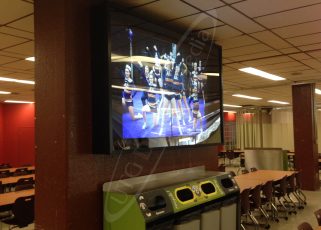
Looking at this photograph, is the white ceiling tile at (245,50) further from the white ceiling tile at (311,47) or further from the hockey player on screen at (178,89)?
the hockey player on screen at (178,89)

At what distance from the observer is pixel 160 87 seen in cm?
317

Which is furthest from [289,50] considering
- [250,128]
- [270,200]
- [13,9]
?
[250,128]

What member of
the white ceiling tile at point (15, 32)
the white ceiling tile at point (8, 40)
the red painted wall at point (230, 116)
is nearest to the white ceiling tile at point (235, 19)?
the white ceiling tile at point (15, 32)

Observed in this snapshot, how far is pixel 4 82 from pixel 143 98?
5490 mm

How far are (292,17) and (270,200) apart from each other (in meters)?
3.66

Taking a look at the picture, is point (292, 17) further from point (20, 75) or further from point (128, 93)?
point (20, 75)

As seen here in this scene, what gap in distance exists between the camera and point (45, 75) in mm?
2707

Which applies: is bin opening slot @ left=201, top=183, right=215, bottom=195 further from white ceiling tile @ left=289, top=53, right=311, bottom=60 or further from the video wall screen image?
white ceiling tile @ left=289, top=53, right=311, bottom=60

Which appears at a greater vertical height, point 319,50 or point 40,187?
point 319,50

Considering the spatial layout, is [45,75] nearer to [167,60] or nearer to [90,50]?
[90,50]

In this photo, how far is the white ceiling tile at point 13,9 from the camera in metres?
2.92

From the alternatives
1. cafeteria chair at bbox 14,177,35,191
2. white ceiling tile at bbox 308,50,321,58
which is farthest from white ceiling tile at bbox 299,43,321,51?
cafeteria chair at bbox 14,177,35,191

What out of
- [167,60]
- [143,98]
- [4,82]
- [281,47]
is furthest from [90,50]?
[4,82]

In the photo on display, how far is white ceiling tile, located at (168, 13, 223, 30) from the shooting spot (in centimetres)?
355
